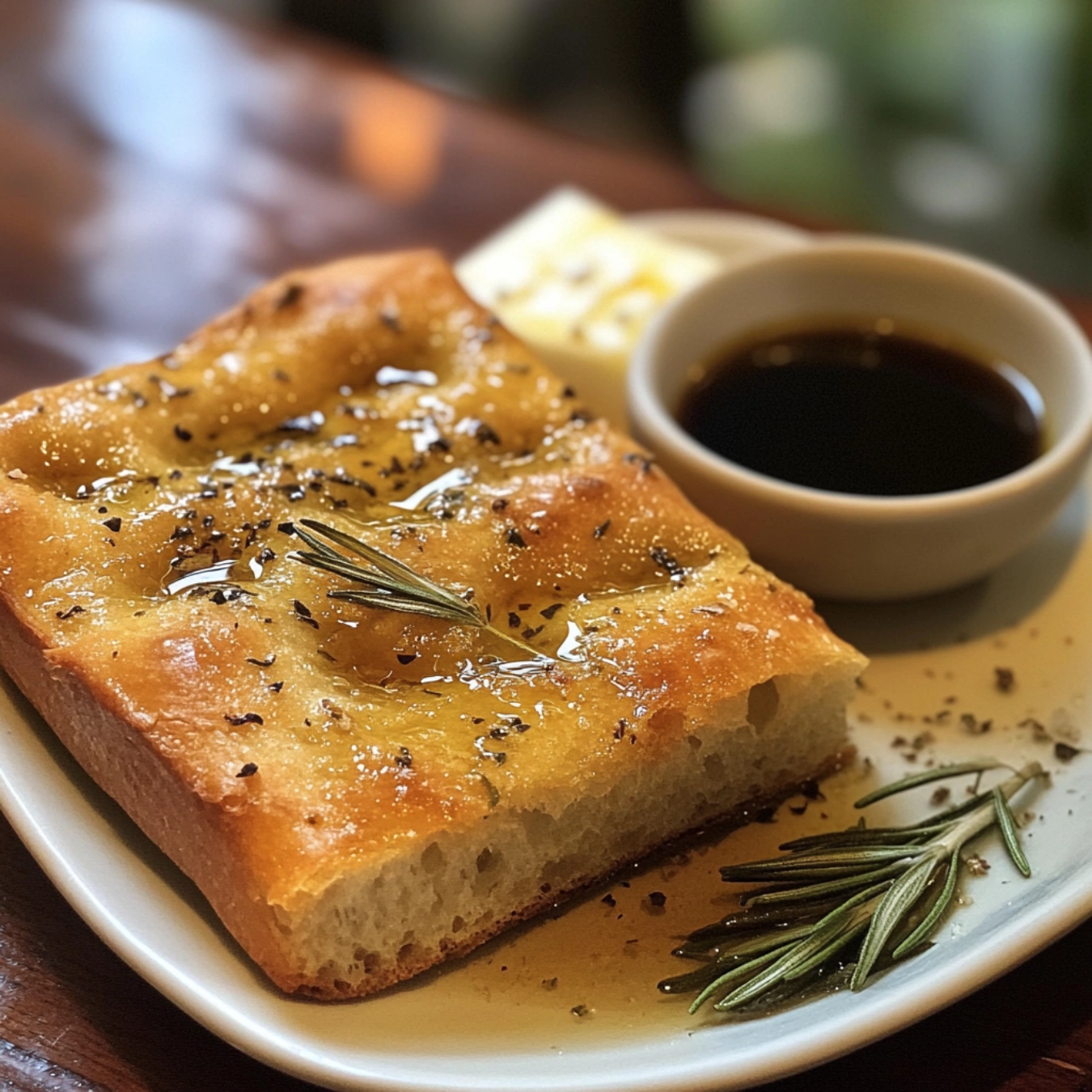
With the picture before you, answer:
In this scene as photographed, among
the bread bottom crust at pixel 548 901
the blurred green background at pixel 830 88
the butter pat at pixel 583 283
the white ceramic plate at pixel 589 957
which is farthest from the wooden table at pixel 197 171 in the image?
the bread bottom crust at pixel 548 901

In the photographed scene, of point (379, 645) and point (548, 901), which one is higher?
point (379, 645)

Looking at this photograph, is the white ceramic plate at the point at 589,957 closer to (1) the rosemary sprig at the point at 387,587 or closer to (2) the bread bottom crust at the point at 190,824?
(2) the bread bottom crust at the point at 190,824

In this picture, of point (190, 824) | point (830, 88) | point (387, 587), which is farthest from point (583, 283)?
point (830, 88)

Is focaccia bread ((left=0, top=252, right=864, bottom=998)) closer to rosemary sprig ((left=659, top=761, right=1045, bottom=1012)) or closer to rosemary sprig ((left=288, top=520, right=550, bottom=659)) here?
rosemary sprig ((left=288, top=520, right=550, bottom=659))

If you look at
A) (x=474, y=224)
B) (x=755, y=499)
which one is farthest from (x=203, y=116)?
(x=755, y=499)

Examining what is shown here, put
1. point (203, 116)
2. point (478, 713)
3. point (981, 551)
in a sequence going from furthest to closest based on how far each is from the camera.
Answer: point (203, 116)
point (981, 551)
point (478, 713)

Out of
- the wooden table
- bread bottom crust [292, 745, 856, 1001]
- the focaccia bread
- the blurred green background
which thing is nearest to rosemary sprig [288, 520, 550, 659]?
the focaccia bread

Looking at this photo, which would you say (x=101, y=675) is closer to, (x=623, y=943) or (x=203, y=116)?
(x=623, y=943)

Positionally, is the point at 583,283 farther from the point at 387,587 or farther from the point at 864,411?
the point at 387,587
